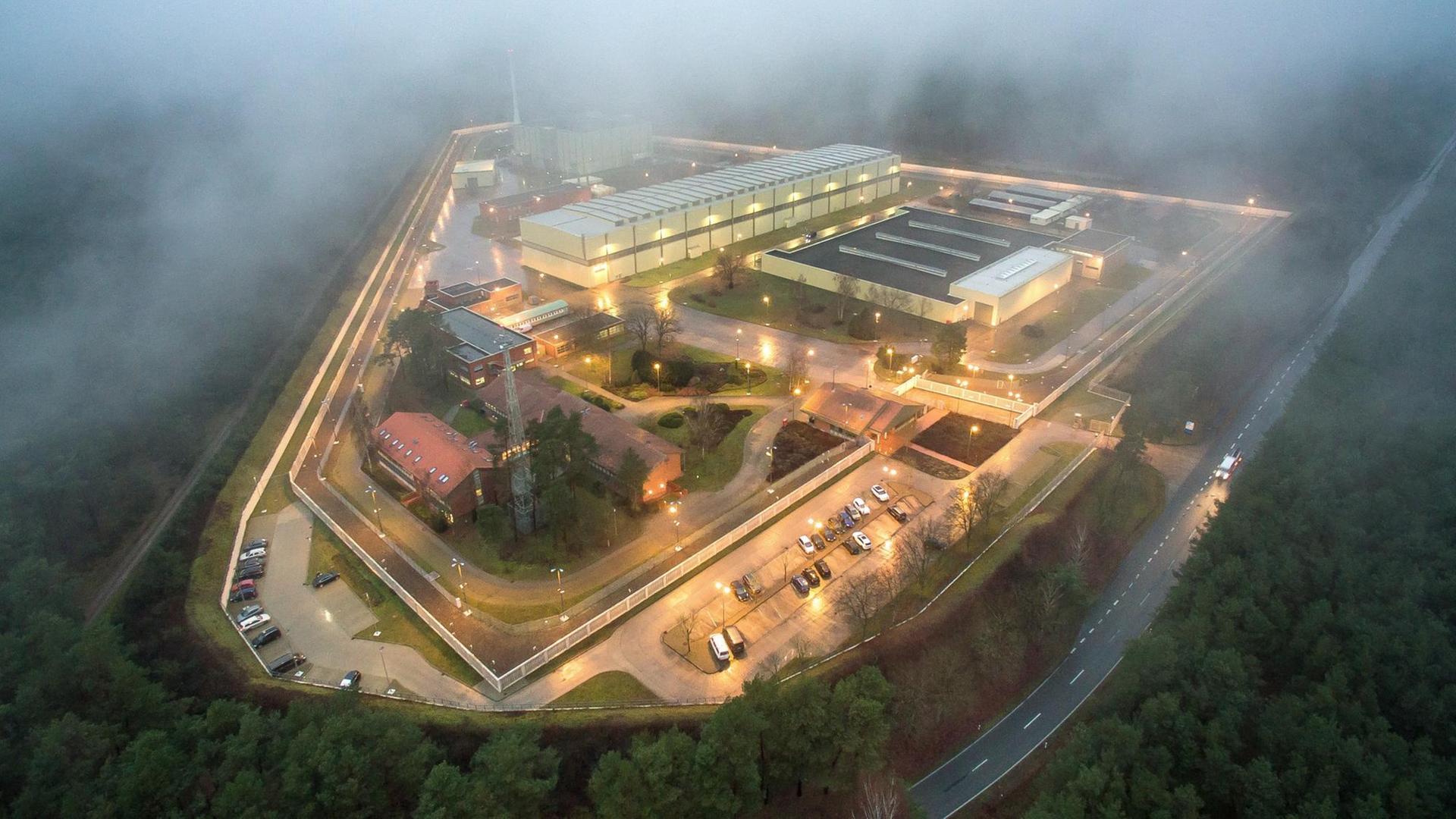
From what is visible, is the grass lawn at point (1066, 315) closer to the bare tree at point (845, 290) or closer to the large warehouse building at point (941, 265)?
the large warehouse building at point (941, 265)

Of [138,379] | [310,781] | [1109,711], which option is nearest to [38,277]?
[138,379]

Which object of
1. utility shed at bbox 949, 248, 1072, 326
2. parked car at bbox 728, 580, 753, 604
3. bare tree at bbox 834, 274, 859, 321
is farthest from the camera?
bare tree at bbox 834, 274, 859, 321

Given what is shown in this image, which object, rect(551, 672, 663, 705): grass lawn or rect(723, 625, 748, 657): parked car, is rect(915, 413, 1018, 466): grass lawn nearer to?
rect(723, 625, 748, 657): parked car

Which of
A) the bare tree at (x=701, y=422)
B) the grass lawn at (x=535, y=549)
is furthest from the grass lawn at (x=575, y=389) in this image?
the grass lawn at (x=535, y=549)

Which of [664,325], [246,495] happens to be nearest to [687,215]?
[664,325]

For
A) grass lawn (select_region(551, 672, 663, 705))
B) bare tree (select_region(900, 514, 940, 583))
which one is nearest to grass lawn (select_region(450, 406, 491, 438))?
grass lawn (select_region(551, 672, 663, 705))

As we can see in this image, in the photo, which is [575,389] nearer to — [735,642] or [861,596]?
[735,642]
